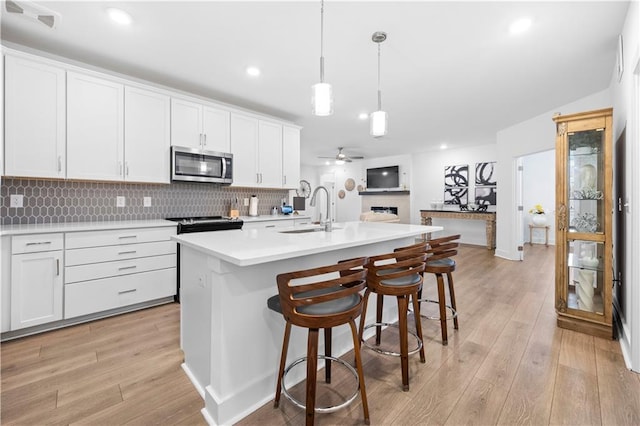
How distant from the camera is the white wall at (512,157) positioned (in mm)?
4645

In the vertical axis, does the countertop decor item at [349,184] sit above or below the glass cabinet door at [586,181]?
above

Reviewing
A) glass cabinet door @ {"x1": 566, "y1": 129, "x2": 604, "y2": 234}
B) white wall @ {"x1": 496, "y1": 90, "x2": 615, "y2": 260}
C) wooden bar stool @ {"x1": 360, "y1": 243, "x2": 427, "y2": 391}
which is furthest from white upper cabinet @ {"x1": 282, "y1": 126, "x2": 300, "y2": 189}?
white wall @ {"x1": 496, "y1": 90, "x2": 615, "y2": 260}

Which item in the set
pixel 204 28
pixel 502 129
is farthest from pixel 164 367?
pixel 502 129

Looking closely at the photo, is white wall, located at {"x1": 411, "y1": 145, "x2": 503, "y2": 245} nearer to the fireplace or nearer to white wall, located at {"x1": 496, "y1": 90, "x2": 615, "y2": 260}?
the fireplace

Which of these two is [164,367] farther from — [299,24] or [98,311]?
[299,24]

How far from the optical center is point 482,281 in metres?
4.05

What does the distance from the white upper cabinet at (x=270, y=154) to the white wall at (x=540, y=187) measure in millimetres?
6102

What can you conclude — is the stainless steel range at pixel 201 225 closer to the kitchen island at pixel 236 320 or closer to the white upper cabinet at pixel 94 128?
the white upper cabinet at pixel 94 128

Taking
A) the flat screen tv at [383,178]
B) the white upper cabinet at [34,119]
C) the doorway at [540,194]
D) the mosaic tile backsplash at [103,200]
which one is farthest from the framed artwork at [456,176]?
the white upper cabinet at [34,119]

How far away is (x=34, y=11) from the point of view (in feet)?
6.84

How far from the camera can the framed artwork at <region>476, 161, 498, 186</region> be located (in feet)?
22.4

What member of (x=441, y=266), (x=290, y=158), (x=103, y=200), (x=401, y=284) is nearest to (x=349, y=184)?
(x=290, y=158)

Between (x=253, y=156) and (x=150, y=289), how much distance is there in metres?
2.19

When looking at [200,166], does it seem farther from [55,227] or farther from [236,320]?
[236,320]
